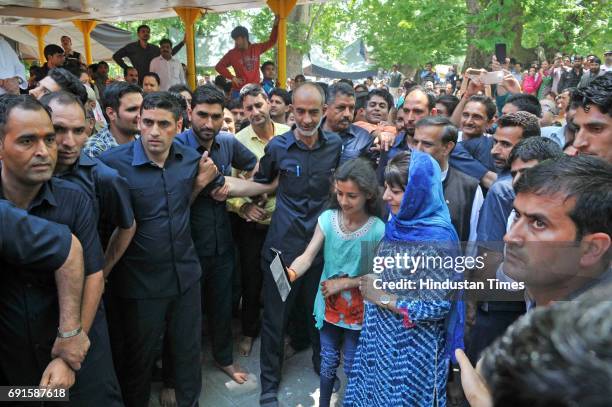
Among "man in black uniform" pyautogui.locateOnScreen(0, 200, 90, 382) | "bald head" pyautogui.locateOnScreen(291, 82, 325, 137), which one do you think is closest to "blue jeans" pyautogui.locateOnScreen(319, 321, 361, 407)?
"bald head" pyautogui.locateOnScreen(291, 82, 325, 137)

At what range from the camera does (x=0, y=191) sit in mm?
1886

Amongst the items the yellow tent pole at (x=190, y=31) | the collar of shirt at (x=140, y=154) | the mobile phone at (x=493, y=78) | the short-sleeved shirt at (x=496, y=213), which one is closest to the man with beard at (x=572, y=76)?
the mobile phone at (x=493, y=78)

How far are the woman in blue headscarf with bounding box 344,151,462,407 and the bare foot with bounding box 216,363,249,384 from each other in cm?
139

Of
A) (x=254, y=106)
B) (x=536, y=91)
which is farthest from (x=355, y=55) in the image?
(x=254, y=106)

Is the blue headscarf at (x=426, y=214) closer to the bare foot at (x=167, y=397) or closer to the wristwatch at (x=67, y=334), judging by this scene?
the wristwatch at (x=67, y=334)

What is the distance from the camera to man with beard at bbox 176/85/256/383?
306 cm

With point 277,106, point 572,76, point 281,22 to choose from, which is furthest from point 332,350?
point 572,76

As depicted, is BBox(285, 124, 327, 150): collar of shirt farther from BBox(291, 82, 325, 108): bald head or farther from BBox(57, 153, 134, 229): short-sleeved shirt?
BBox(57, 153, 134, 229): short-sleeved shirt

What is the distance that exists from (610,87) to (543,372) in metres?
2.03

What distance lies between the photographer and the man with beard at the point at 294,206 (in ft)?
9.99

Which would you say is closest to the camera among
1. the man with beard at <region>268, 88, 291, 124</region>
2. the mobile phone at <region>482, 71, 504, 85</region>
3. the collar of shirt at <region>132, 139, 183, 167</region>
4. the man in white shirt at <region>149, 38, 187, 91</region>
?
the collar of shirt at <region>132, 139, 183, 167</region>

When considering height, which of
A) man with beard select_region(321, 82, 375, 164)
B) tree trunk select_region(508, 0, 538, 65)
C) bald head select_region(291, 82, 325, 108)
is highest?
tree trunk select_region(508, 0, 538, 65)

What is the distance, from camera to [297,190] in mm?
3072

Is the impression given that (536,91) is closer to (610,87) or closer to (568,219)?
(610,87)
